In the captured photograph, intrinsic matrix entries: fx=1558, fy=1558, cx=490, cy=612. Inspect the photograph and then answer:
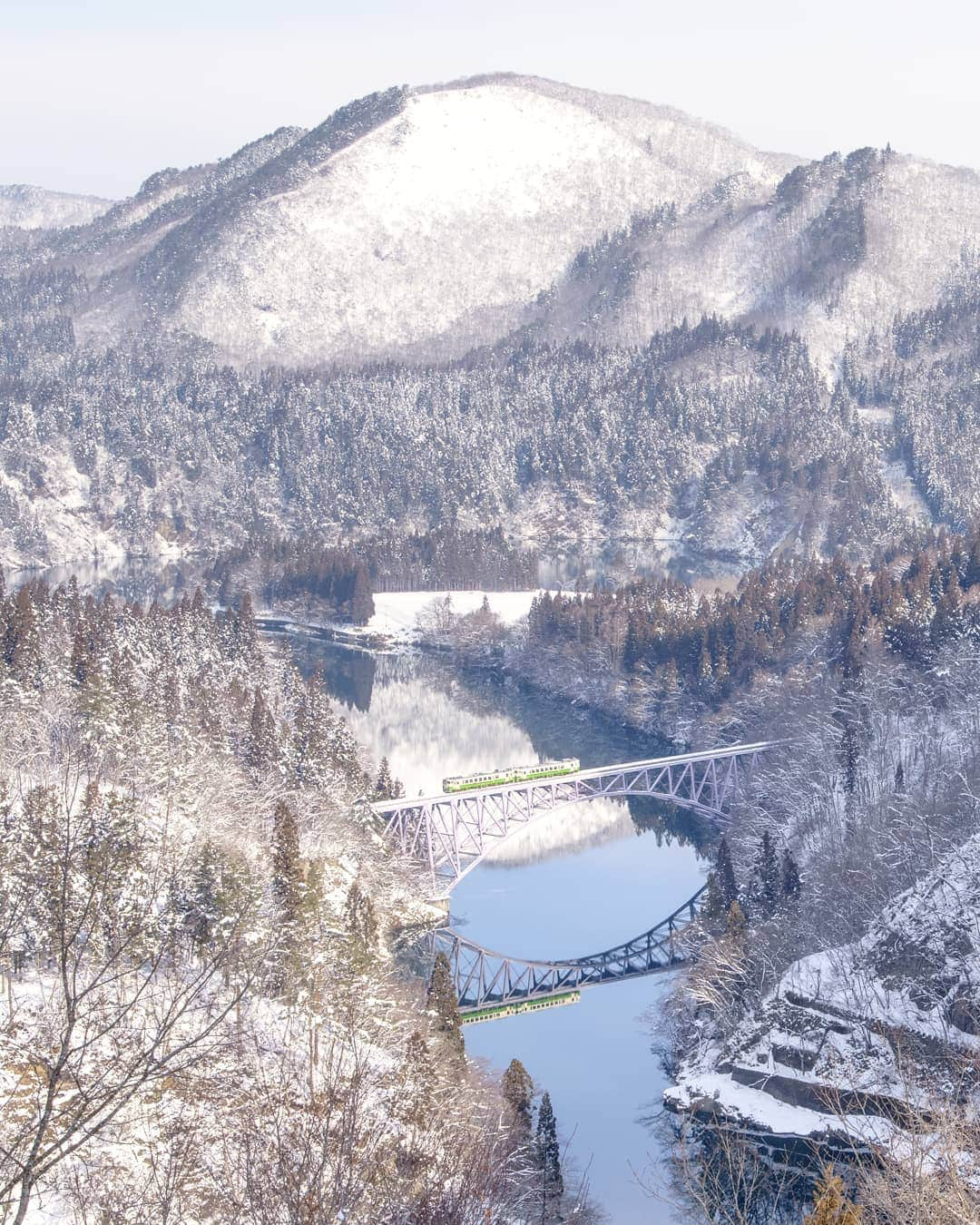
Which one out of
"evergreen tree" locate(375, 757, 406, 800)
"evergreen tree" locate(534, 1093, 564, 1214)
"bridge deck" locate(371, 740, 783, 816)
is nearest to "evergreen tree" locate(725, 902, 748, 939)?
"evergreen tree" locate(534, 1093, 564, 1214)

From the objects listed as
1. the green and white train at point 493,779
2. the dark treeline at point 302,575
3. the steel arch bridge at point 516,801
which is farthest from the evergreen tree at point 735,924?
the dark treeline at point 302,575

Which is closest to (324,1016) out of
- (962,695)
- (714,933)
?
(714,933)

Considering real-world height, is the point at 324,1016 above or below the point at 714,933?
above

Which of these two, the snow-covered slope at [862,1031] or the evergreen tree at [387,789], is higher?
the snow-covered slope at [862,1031]

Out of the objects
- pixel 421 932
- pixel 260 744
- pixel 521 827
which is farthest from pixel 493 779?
pixel 260 744

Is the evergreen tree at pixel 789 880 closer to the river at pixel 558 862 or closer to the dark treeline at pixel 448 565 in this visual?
the river at pixel 558 862

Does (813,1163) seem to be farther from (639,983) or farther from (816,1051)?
(639,983)
